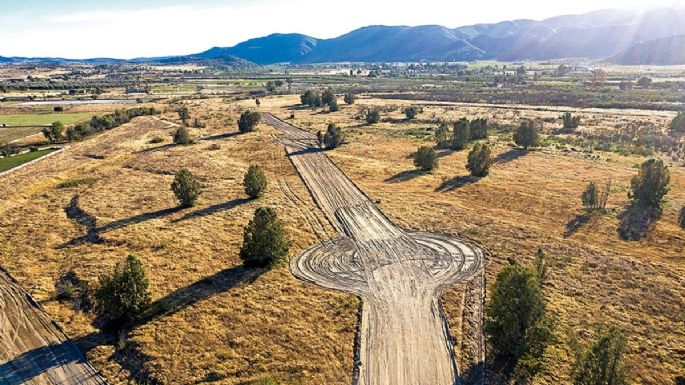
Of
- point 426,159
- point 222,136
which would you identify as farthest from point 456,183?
point 222,136

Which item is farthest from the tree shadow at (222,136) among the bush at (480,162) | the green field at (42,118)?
the bush at (480,162)

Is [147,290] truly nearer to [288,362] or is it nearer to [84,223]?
[288,362]

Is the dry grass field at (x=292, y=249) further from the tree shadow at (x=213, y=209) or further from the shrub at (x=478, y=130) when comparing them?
the shrub at (x=478, y=130)

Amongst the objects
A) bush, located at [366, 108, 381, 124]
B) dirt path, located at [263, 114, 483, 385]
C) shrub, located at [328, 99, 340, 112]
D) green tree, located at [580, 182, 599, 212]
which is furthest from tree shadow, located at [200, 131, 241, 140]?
green tree, located at [580, 182, 599, 212]

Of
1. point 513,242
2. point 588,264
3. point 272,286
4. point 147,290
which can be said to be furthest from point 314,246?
point 588,264

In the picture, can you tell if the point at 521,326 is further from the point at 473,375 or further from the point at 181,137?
the point at 181,137

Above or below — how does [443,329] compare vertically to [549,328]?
below

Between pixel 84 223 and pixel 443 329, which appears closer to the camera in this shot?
pixel 443 329
